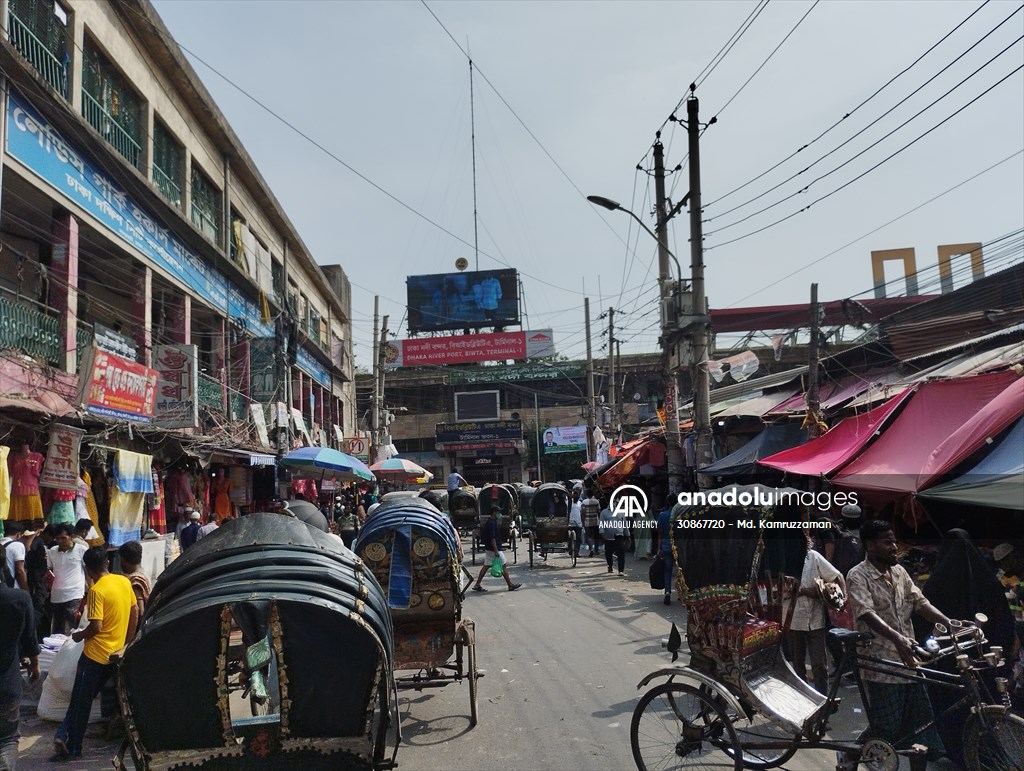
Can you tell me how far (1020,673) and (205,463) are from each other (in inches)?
546

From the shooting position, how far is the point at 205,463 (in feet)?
50.3

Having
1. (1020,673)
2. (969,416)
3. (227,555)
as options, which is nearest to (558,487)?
(969,416)

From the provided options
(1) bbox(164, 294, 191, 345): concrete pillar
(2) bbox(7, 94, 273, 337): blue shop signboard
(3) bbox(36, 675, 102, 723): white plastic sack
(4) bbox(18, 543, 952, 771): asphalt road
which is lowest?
(4) bbox(18, 543, 952, 771): asphalt road

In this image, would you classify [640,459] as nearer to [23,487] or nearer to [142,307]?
[142,307]

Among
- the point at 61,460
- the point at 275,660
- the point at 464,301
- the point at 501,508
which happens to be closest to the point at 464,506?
the point at 501,508

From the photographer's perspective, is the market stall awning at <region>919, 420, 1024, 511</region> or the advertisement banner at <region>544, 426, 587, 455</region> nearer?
the market stall awning at <region>919, 420, 1024, 511</region>

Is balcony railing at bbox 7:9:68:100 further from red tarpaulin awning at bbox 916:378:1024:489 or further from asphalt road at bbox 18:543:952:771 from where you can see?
red tarpaulin awning at bbox 916:378:1024:489

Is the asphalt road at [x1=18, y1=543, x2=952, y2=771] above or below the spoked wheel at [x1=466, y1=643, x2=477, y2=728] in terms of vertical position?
below

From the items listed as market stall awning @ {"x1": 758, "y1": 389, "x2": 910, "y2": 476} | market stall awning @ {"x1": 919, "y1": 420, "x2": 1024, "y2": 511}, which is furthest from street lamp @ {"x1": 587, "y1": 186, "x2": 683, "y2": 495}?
market stall awning @ {"x1": 919, "y1": 420, "x2": 1024, "y2": 511}

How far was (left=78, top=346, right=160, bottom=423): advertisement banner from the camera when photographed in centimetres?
1050

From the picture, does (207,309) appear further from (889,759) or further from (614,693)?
(889,759)

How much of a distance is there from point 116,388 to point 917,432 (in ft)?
36.6

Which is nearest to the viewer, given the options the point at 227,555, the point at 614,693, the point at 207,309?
the point at 227,555

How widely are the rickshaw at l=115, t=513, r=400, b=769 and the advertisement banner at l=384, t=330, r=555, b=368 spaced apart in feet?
150
